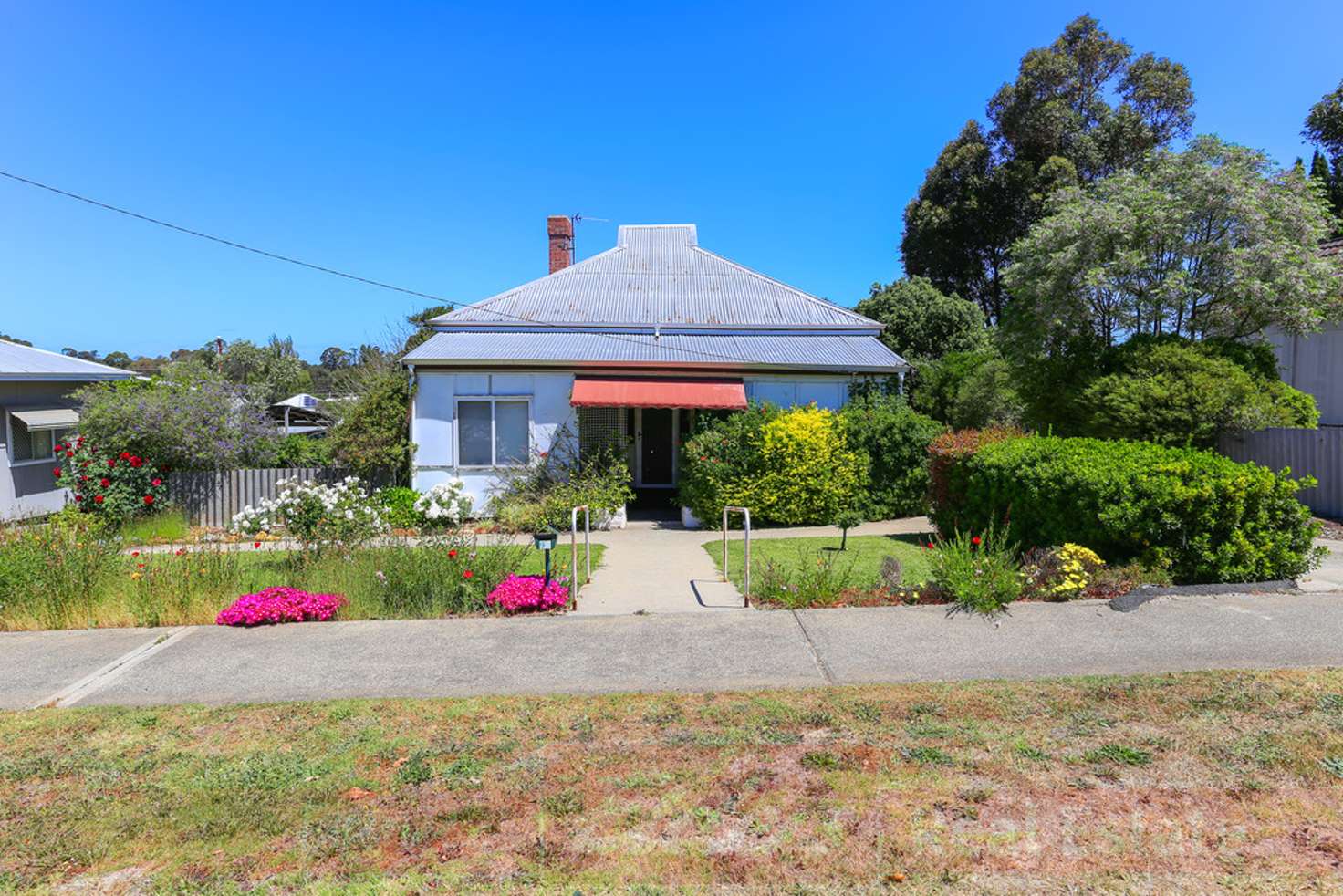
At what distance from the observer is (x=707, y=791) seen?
12.9ft

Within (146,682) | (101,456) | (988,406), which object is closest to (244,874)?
(146,682)

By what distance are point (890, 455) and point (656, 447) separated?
565cm

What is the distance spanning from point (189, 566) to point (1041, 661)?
27.2 feet

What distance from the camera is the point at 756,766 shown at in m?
4.17

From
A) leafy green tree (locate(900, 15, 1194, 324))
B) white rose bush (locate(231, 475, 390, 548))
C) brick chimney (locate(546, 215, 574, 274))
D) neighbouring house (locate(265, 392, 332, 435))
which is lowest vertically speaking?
white rose bush (locate(231, 475, 390, 548))

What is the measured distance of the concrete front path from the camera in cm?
809

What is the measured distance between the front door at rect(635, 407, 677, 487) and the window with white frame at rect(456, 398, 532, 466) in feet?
9.86

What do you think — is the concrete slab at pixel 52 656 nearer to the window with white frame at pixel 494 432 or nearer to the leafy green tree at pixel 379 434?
the leafy green tree at pixel 379 434

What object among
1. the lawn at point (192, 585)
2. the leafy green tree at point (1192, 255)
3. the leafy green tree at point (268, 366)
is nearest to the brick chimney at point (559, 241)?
the leafy green tree at point (1192, 255)

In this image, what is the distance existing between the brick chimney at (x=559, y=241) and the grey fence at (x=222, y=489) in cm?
1057

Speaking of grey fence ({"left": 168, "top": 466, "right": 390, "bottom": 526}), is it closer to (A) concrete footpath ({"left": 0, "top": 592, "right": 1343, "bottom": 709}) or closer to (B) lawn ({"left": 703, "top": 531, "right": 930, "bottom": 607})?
(A) concrete footpath ({"left": 0, "top": 592, "right": 1343, "bottom": 709})

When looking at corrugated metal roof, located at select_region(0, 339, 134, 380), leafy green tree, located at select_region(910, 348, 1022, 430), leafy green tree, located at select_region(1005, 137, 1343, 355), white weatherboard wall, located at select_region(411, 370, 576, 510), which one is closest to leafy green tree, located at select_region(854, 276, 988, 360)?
leafy green tree, located at select_region(910, 348, 1022, 430)

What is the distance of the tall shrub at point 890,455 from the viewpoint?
14.5m

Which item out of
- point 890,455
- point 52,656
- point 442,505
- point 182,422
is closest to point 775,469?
point 890,455
